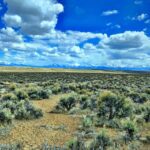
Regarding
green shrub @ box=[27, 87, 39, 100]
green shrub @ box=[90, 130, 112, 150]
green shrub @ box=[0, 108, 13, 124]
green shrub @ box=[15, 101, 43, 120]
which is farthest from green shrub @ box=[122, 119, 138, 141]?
green shrub @ box=[27, 87, 39, 100]

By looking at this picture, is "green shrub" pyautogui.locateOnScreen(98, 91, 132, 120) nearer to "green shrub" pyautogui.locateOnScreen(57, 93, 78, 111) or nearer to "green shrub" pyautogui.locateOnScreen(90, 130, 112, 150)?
"green shrub" pyautogui.locateOnScreen(57, 93, 78, 111)

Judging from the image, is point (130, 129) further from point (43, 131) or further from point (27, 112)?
point (27, 112)

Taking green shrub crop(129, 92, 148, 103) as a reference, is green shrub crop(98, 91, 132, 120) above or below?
above

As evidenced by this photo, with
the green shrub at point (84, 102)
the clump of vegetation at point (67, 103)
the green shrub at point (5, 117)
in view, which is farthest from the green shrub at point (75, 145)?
the green shrub at point (84, 102)

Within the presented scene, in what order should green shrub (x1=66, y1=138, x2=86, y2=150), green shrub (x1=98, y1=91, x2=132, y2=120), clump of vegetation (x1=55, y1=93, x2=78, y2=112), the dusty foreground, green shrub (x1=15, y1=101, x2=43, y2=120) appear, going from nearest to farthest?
green shrub (x1=66, y1=138, x2=86, y2=150), the dusty foreground, green shrub (x1=15, y1=101, x2=43, y2=120), green shrub (x1=98, y1=91, x2=132, y2=120), clump of vegetation (x1=55, y1=93, x2=78, y2=112)

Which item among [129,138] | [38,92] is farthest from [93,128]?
[38,92]

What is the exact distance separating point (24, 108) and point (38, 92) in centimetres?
1153

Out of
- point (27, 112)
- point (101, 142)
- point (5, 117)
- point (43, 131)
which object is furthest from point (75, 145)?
point (27, 112)

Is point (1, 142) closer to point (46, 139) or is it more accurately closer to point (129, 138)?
point (46, 139)

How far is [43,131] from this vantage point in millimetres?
16047

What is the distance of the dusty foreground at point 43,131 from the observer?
14.0 meters

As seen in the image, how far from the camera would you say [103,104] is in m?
20.4

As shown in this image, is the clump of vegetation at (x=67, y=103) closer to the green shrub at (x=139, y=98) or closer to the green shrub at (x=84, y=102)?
the green shrub at (x=84, y=102)

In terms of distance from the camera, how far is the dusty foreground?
13969 mm
